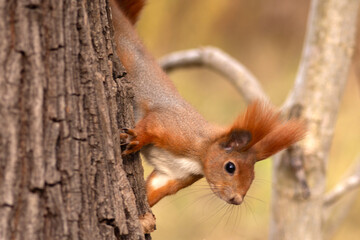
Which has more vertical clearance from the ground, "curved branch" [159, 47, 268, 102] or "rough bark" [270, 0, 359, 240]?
"curved branch" [159, 47, 268, 102]

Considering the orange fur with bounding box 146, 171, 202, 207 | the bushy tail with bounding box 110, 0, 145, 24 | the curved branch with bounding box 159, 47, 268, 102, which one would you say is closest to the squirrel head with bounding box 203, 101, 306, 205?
the orange fur with bounding box 146, 171, 202, 207

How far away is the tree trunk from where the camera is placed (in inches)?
53.8

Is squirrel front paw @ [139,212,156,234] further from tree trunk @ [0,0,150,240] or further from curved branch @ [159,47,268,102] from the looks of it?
curved branch @ [159,47,268,102]

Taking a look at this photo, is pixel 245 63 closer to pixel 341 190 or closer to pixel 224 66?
pixel 224 66

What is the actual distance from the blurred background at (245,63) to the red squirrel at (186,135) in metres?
3.72

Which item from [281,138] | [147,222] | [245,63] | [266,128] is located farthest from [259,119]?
[245,63]

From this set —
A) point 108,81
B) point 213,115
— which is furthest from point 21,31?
point 213,115

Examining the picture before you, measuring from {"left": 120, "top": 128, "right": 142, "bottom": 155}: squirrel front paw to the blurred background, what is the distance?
4.29m

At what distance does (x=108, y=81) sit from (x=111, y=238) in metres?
0.48

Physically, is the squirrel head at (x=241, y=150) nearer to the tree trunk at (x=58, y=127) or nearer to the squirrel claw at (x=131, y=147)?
the squirrel claw at (x=131, y=147)

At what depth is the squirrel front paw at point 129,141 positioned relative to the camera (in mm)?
1922

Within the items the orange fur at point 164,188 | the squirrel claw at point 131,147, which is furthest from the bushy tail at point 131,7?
the squirrel claw at point 131,147

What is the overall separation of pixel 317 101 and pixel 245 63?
5.02m

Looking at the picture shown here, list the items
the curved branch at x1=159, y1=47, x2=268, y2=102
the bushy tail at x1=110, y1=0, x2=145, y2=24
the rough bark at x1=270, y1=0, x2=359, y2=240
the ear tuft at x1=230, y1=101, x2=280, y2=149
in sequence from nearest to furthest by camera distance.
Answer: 1. the ear tuft at x1=230, y1=101, x2=280, y2=149
2. the bushy tail at x1=110, y1=0, x2=145, y2=24
3. the rough bark at x1=270, y1=0, x2=359, y2=240
4. the curved branch at x1=159, y1=47, x2=268, y2=102
